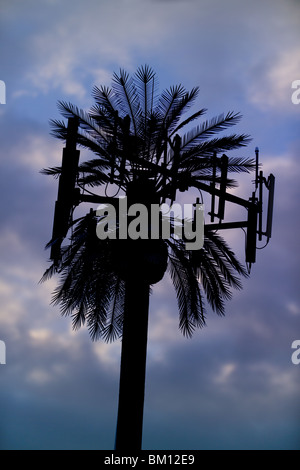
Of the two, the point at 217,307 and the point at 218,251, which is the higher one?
the point at 218,251

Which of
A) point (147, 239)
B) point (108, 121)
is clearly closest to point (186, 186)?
point (147, 239)

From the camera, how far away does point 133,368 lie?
503 inches

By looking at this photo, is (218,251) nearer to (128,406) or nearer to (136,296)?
(136,296)

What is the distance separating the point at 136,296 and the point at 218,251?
277cm

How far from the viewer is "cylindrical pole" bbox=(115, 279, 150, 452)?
41.0 feet

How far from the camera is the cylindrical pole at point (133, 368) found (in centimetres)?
1250

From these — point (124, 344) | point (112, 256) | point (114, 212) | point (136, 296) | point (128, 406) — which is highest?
point (114, 212)

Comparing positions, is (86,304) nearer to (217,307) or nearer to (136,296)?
(136,296)

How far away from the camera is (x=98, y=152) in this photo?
47.9ft
